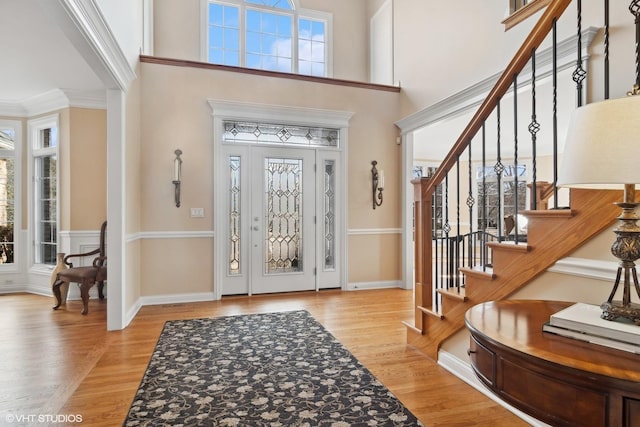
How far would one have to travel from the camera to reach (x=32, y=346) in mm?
3115

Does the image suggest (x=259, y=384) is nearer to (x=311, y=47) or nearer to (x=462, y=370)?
(x=462, y=370)

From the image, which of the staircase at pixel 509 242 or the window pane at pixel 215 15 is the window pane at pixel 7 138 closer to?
the window pane at pixel 215 15

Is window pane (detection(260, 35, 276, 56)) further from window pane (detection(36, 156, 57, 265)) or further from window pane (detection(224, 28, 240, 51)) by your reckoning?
window pane (detection(36, 156, 57, 265))

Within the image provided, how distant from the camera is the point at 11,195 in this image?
534 centimetres

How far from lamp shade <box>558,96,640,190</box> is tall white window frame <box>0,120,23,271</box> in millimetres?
6604

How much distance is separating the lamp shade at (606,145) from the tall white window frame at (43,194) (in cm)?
602

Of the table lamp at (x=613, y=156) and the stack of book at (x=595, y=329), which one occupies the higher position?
the table lamp at (x=613, y=156)

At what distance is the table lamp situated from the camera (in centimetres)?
98

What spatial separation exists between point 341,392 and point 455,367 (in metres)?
0.86

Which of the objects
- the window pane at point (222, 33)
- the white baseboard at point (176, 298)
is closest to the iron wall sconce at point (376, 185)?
the white baseboard at point (176, 298)

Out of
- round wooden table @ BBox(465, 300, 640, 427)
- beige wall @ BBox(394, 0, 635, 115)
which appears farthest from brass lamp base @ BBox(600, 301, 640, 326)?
beige wall @ BBox(394, 0, 635, 115)

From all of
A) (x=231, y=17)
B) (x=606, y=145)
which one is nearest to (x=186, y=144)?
(x=231, y=17)

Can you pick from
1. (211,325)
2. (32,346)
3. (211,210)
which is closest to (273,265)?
(211,210)

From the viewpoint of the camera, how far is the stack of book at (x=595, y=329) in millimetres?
1067
